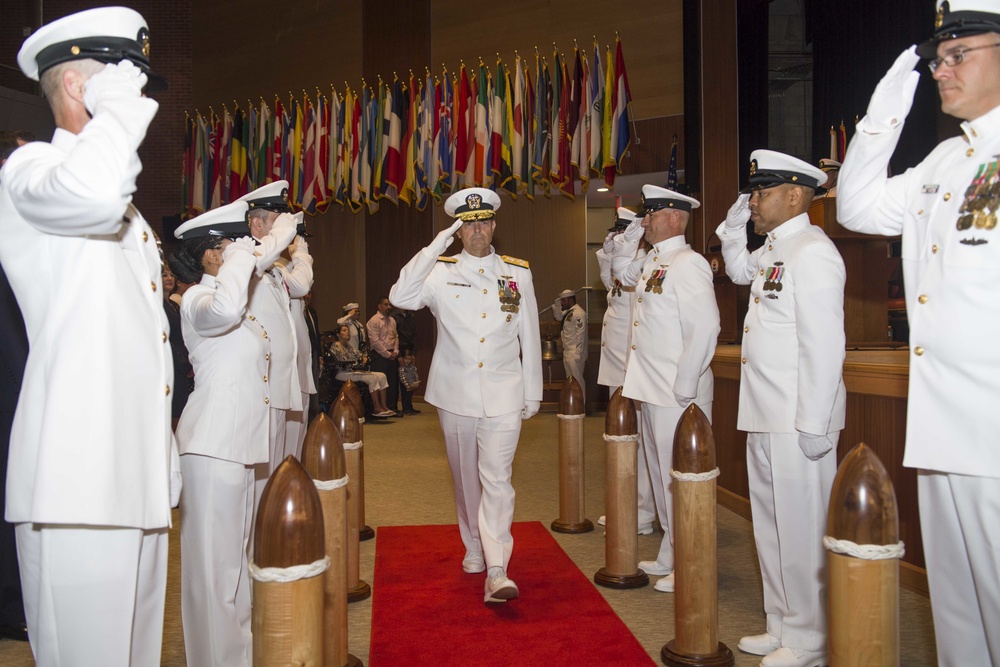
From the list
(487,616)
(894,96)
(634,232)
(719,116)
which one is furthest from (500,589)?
(719,116)

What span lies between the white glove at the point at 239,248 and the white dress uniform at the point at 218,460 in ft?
0.04

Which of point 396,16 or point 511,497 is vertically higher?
point 396,16

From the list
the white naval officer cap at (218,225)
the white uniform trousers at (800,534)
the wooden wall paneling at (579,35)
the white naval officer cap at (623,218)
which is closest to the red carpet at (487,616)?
the white uniform trousers at (800,534)

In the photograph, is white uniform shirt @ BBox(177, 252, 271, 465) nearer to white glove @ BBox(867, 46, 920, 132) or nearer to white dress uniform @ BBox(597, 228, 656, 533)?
white glove @ BBox(867, 46, 920, 132)

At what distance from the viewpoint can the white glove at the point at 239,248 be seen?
2984 millimetres

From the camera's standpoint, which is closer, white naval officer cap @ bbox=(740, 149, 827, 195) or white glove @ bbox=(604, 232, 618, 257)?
white naval officer cap @ bbox=(740, 149, 827, 195)

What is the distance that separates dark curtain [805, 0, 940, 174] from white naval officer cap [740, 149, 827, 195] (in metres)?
5.96

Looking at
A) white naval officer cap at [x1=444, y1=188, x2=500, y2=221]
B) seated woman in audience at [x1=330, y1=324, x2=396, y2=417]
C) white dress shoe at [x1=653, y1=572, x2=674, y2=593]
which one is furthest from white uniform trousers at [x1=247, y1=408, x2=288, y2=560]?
seated woman in audience at [x1=330, y1=324, x2=396, y2=417]

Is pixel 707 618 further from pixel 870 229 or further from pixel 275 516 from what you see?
pixel 275 516

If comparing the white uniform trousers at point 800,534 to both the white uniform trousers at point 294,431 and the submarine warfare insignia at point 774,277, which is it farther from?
the white uniform trousers at point 294,431

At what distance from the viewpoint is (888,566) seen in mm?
1742

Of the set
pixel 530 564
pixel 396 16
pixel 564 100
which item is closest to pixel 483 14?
pixel 396 16

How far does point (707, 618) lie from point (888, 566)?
1519 mm

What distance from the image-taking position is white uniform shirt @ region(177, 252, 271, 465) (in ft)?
9.30
